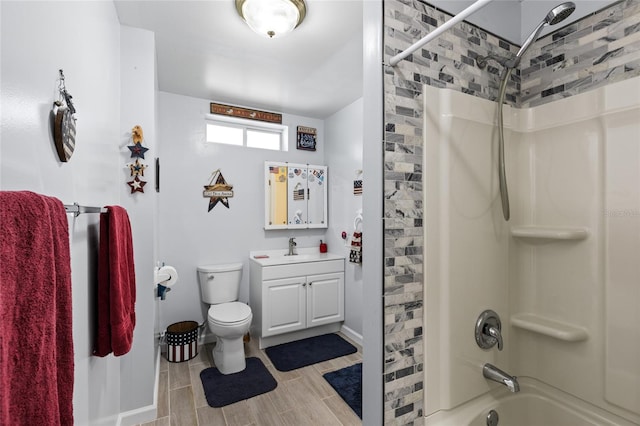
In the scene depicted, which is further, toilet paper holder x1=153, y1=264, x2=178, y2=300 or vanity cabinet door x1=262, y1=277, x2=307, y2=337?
vanity cabinet door x1=262, y1=277, x2=307, y2=337

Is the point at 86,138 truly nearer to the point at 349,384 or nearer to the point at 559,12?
the point at 559,12

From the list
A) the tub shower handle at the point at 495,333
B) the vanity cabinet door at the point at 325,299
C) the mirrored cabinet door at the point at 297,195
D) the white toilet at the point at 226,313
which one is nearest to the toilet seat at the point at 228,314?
the white toilet at the point at 226,313

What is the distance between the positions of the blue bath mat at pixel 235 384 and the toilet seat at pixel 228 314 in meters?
0.42

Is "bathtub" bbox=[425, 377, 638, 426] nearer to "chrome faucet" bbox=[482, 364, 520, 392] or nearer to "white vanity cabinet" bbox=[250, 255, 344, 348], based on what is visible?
"chrome faucet" bbox=[482, 364, 520, 392]

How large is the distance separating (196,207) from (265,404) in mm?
1889

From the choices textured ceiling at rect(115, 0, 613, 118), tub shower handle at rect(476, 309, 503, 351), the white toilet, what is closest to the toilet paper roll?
the white toilet

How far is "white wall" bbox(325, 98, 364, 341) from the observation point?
308cm

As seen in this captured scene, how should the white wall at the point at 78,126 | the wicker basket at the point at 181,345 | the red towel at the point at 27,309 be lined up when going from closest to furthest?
the red towel at the point at 27,309
the white wall at the point at 78,126
the wicker basket at the point at 181,345

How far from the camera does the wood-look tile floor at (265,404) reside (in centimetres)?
193

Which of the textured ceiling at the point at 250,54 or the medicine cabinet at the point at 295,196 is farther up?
the textured ceiling at the point at 250,54

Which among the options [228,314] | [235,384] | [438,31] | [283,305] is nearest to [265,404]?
[235,384]

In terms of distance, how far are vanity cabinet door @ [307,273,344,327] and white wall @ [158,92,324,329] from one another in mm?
658

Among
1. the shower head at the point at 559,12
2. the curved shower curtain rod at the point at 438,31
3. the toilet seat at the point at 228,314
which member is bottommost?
the toilet seat at the point at 228,314

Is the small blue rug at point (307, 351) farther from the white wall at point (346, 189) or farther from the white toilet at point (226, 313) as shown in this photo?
the white toilet at point (226, 313)
